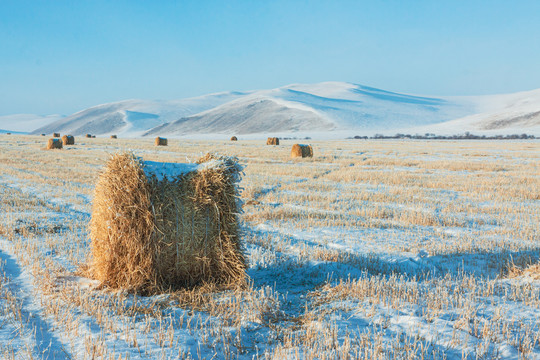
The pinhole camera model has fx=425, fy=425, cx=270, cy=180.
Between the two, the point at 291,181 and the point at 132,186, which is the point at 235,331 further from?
→ the point at 291,181

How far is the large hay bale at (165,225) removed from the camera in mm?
5449

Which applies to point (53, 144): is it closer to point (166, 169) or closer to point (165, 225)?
point (166, 169)

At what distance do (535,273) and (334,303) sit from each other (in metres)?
3.06

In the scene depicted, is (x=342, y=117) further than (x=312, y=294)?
Yes

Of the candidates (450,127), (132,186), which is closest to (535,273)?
(132,186)

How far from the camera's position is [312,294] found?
540 cm

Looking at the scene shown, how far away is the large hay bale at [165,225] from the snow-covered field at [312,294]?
1.08 feet

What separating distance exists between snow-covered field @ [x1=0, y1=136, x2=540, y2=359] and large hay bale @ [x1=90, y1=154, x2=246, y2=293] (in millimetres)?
329

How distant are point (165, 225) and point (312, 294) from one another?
2.09 m

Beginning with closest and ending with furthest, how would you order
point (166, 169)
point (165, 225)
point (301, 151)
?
point (165, 225), point (166, 169), point (301, 151)

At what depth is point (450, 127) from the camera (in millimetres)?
120812

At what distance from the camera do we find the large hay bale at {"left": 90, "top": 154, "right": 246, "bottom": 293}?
17.9 feet

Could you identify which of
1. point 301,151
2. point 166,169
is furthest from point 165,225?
point 301,151

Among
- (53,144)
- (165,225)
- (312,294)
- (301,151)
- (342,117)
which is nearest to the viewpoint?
(312,294)
